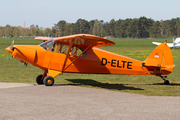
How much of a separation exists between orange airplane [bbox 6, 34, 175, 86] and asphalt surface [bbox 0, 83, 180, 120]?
6.29 ft

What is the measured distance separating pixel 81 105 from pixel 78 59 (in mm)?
5060

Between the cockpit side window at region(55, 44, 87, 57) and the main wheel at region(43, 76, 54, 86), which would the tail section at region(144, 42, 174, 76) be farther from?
the main wheel at region(43, 76, 54, 86)

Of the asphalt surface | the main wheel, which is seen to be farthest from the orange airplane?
the asphalt surface

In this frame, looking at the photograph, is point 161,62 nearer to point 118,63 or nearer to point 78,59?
point 118,63

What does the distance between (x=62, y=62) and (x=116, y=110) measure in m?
5.78

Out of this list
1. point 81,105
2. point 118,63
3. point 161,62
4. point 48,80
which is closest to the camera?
point 81,105

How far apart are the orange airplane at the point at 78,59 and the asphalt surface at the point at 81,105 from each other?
1.92 meters

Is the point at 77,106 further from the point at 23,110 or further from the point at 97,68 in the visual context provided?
the point at 97,68

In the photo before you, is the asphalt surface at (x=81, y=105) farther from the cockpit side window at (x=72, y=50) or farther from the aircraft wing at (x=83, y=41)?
the cockpit side window at (x=72, y=50)

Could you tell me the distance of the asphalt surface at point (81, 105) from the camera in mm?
7156

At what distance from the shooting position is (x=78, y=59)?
43.8 feet

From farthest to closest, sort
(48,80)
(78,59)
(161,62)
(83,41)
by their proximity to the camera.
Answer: (161,62) < (78,59) < (83,41) < (48,80)

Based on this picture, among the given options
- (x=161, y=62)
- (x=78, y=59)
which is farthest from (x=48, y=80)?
(x=161, y=62)

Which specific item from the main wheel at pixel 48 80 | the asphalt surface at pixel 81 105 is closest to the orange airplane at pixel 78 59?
the main wheel at pixel 48 80
